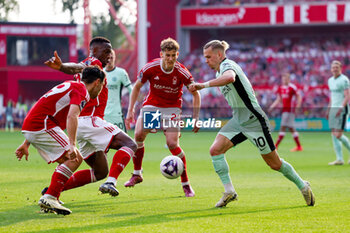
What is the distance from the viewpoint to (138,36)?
41.7 meters

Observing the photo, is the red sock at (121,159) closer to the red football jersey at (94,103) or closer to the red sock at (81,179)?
the red sock at (81,179)

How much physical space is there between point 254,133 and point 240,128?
8.9 inches

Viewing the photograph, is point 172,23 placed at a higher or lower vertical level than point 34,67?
higher

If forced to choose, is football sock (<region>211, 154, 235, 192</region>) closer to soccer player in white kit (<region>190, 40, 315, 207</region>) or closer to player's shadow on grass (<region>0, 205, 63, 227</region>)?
soccer player in white kit (<region>190, 40, 315, 207</region>)

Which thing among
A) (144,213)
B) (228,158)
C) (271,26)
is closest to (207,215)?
(144,213)

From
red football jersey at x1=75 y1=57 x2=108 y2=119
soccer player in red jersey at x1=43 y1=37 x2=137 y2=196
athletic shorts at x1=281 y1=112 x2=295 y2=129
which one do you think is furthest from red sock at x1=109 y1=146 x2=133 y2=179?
athletic shorts at x1=281 y1=112 x2=295 y2=129

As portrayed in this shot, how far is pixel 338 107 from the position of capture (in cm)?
1479

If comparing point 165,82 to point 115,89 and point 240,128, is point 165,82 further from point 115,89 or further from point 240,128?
point 115,89

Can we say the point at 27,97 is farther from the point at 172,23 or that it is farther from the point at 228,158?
the point at 228,158

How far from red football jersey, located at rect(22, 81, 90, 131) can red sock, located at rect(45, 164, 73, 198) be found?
507 mm

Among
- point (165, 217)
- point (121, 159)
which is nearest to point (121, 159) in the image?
point (121, 159)

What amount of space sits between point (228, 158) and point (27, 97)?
104 ft

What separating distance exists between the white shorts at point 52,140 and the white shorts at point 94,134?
27.3 inches

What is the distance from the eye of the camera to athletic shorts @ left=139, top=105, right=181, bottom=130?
9.54m
